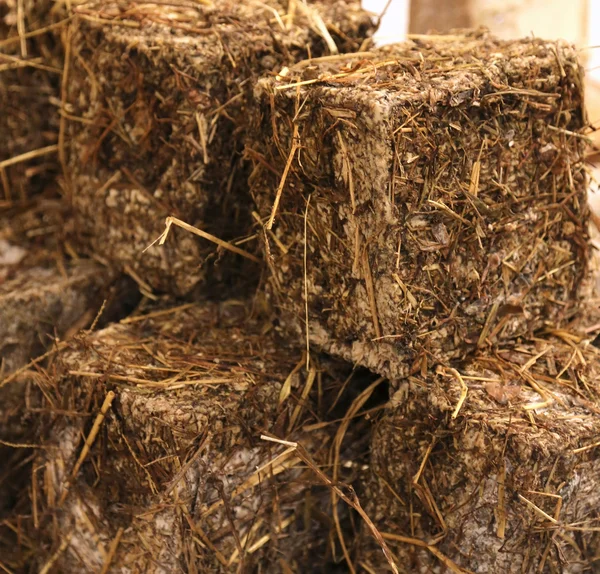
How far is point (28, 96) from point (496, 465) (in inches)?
62.9

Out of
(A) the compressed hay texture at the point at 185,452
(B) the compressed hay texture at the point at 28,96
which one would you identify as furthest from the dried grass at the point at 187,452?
(B) the compressed hay texture at the point at 28,96

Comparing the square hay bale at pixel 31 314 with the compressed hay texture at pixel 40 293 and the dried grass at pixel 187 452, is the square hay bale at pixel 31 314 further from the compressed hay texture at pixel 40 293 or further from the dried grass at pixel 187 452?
the dried grass at pixel 187 452

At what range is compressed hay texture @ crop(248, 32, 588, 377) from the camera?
1596 millimetres

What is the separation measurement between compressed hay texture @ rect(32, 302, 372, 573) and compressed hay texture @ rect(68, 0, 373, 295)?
0.22 m

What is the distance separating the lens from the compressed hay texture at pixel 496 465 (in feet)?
5.27

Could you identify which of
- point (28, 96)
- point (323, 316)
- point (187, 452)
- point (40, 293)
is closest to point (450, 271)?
point (323, 316)

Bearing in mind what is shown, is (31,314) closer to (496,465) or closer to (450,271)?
(450,271)

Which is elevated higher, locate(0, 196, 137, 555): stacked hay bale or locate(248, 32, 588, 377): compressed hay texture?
locate(248, 32, 588, 377): compressed hay texture

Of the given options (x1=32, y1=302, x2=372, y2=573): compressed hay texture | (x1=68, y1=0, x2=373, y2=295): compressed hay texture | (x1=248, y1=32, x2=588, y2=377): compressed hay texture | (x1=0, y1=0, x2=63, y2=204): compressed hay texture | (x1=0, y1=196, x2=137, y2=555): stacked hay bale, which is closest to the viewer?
(x1=248, y1=32, x2=588, y2=377): compressed hay texture

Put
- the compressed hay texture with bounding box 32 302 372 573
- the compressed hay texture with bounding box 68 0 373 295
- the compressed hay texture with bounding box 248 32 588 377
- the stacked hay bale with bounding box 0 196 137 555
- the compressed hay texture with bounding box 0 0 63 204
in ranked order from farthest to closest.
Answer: the compressed hay texture with bounding box 0 0 63 204, the stacked hay bale with bounding box 0 196 137 555, the compressed hay texture with bounding box 68 0 373 295, the compressed hay texture with bounding box 32 302 372 573, the compressed hay texture with bounding box 248 32 588 377

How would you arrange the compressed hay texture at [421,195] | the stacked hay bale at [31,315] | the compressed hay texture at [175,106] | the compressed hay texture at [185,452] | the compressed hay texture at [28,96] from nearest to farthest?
the compressed hay texture at [421,195], the compressed hay texture at [185,452], the compressed hay texture at [175,106], the stacked hay bale at [31,315], the compressed hay texture at [28,96]

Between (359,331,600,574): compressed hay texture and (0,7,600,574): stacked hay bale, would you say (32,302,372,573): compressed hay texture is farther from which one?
(359,331,600,574): compressed hay texture

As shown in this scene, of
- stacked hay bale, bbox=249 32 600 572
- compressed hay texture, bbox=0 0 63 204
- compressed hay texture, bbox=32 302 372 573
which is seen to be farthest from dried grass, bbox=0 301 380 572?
compressed hay texture, bbox=0 0 63 204

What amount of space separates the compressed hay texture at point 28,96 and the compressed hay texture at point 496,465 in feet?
4.11
